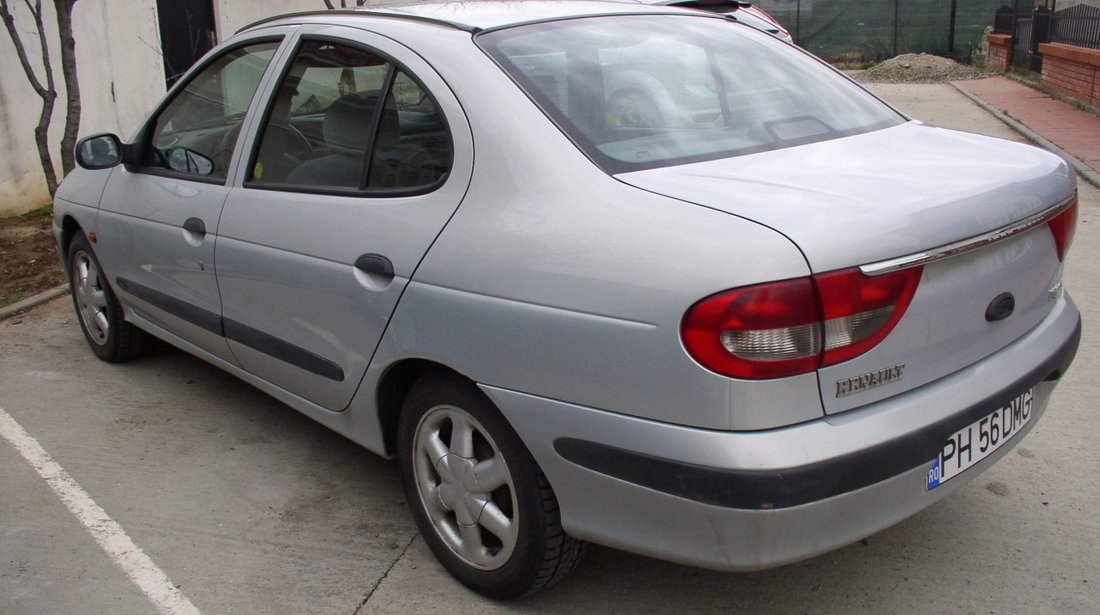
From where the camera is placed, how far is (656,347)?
2.22 metres

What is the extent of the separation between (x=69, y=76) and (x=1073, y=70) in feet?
39.7

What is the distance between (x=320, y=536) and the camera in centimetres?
334

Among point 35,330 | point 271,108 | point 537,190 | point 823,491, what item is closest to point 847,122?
point 537,190

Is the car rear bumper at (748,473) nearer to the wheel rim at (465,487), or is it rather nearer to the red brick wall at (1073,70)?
the wheel rim at (465,487)

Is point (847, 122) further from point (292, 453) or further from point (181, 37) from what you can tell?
Answer: point (181, 37)

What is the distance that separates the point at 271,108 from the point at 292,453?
52.7 inches

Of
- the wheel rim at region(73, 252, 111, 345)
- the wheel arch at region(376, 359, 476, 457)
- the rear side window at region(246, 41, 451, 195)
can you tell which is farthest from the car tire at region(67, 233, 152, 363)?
the wheel arch at region(376, 359, 476, 457)

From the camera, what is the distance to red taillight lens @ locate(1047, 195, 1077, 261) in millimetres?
2762

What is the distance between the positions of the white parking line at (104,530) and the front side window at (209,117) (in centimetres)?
123

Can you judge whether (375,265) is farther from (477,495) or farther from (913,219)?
(913,219)

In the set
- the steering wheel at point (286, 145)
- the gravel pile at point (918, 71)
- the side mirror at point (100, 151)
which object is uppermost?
the steering wheel at point (286, 145)

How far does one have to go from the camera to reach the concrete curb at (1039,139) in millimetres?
8625

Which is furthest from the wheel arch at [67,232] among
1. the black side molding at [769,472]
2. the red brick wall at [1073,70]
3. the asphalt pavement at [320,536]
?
the red brick wall at [1073,70]

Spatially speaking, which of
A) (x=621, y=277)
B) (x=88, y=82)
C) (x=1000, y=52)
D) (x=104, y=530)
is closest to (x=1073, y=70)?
(x=1000, y=52)
